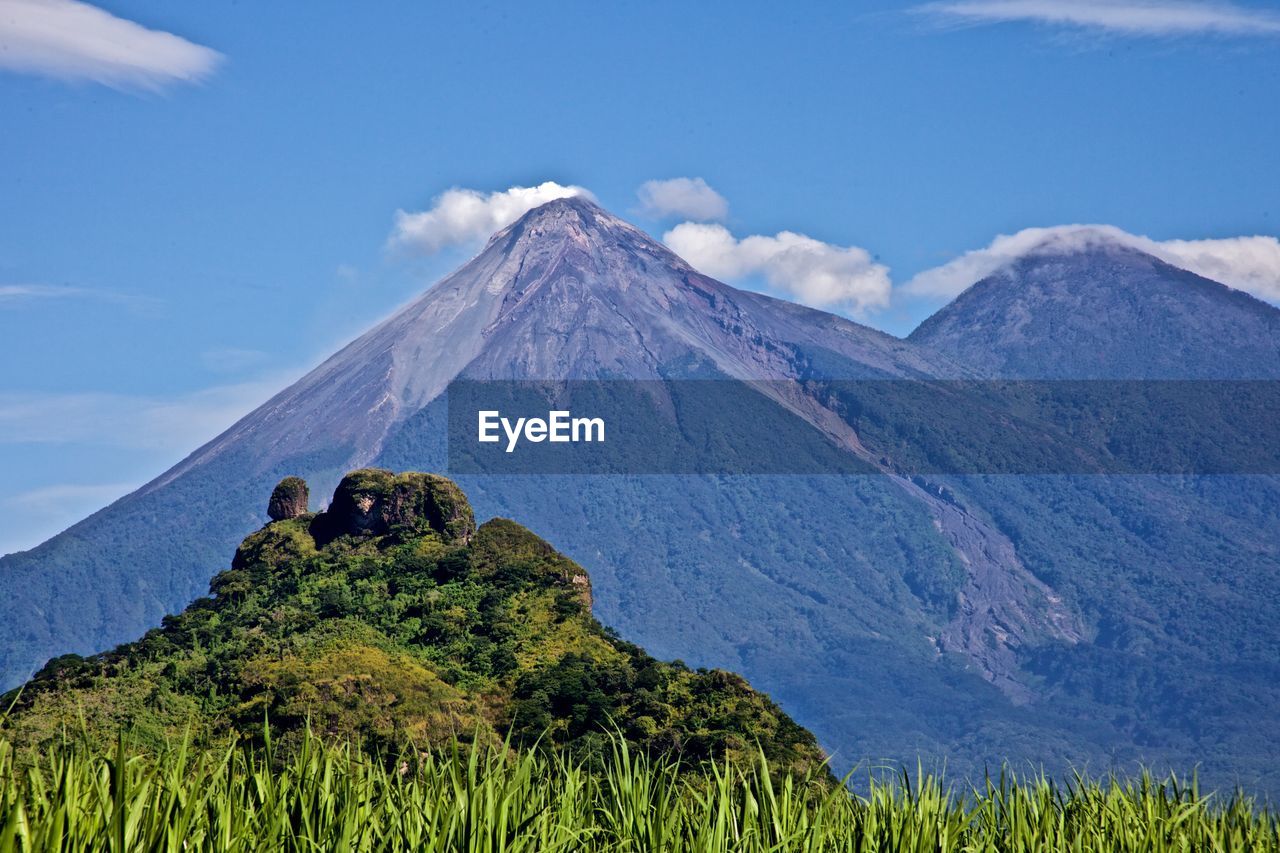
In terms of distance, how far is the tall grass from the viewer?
10.8 m

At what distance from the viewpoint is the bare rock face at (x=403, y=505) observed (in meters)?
64.8

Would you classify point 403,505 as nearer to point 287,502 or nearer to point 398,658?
point 287,502

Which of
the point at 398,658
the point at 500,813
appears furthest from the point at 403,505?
the point at 500,813

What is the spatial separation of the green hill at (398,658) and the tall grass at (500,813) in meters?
22.2

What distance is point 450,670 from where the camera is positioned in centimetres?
5434

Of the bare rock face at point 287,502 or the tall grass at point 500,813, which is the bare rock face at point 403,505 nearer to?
the bare rock face at point 287,502

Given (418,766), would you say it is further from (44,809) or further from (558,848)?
(44,809)

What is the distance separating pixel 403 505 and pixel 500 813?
5428 cm

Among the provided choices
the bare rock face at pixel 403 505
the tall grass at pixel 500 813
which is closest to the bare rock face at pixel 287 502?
the bare rock face at pixel 403 505

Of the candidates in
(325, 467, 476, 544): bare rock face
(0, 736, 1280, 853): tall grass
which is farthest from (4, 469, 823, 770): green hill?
(0, 736, 1280, 853): tall grass

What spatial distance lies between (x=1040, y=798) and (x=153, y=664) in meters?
41.9

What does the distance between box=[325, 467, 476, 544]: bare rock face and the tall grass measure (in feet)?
165

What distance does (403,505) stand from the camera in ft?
214

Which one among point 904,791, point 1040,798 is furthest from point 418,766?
point 1040,798
